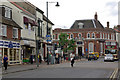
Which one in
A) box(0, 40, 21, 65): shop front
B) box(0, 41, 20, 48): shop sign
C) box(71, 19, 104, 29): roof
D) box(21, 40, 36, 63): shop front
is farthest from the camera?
box(71, 19, 104, 29): roof

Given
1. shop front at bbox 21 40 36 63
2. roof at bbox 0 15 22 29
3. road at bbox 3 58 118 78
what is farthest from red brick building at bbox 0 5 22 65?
road at bbox 3 58 118 78

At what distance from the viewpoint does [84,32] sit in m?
78.8

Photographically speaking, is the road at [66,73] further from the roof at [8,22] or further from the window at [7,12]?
the window at [7,12]

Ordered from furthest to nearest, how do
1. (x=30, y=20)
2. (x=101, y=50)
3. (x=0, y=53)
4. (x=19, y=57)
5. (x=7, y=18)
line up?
1. (x=101, y=50)
2. (x=30, y=20)
3. (x=19, y=57)
4. (x=7, y=18)
5. (x=0, y=53)

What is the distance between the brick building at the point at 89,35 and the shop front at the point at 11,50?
46.7m

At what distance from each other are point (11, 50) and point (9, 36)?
1913mm

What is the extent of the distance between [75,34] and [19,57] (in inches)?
1941

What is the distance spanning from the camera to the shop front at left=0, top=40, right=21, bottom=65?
28.1 meters

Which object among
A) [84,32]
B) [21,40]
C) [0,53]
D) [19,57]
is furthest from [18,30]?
[84,32]

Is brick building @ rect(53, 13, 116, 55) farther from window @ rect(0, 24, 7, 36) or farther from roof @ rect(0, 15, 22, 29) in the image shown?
window @ rect(0, 24, 7, 36)

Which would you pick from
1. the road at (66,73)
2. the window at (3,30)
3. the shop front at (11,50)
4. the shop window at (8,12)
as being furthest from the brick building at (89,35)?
the road at (66,73)

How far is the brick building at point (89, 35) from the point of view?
77125 millimetres

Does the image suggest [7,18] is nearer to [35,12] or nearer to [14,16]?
[14,16]

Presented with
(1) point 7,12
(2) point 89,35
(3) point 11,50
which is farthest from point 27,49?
(2) point 89,35
